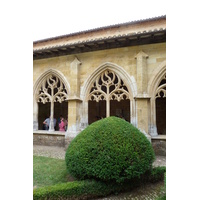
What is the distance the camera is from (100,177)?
338 cm

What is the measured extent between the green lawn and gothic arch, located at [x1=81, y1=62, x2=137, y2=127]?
100 inches

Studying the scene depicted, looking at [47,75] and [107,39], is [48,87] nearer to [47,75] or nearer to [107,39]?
[47,75]

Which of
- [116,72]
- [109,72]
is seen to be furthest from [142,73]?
[109,72]

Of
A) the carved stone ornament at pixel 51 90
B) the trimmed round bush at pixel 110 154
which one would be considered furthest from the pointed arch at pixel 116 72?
the trimmed round bush at pixel 110 154

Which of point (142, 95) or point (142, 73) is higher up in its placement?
point (142, 73)

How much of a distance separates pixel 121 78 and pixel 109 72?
635mm

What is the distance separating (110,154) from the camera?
11.3 ft

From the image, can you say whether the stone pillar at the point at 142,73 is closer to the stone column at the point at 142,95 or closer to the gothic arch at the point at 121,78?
the stone column at the point at 142,95

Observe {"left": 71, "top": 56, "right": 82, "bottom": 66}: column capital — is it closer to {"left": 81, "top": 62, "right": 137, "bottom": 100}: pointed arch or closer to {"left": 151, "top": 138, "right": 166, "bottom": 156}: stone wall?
{"left": 81, "top": 62, "right": 137, "bottom": 100}: pointed arch

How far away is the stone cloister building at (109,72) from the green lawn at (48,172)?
2018mm

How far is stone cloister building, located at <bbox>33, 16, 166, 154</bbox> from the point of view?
6434 mm

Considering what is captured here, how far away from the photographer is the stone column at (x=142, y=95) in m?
6.42

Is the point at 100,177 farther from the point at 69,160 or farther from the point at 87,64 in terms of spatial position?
the point at 87,64
